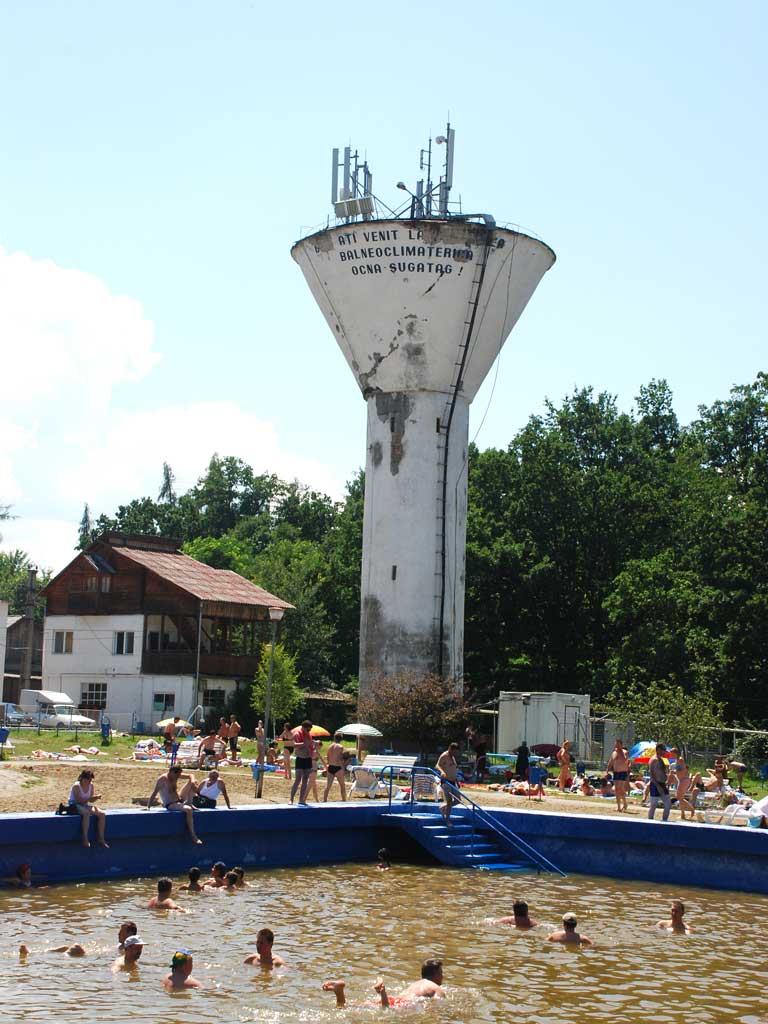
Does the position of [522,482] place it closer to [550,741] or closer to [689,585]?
[689,585]

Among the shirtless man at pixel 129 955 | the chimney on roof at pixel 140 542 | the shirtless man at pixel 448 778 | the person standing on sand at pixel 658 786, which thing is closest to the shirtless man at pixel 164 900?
the shirtless man at pixel 129 955

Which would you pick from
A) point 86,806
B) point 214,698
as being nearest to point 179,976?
point 86,806

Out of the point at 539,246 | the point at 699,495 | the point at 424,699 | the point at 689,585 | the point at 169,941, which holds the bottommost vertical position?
the point at 169,941

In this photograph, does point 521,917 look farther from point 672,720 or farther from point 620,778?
point 672,720

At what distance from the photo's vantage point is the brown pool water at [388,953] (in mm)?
13836

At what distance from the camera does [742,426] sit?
237 ft

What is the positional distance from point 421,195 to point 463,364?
7.05 metres

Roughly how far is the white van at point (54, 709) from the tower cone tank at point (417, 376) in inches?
537

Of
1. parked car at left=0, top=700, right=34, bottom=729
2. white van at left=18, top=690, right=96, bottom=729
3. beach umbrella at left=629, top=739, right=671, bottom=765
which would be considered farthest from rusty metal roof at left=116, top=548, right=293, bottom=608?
beach umbrella at left=629, top=739, right=671, bottom=765

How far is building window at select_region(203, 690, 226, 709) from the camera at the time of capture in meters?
56.5

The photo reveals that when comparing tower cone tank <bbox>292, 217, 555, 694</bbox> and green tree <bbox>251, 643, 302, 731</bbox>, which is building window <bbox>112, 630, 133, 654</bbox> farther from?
tower cone tank <bbox>292, 217, 555, 694</bbox>

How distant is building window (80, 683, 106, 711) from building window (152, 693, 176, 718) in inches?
129

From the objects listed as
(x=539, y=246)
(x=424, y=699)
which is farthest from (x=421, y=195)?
(x=424, y=699)

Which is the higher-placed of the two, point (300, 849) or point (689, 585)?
point (689, 585)
